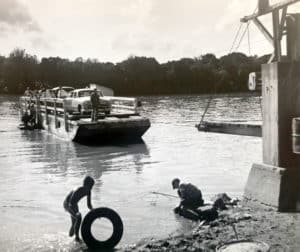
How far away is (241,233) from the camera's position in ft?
29.1

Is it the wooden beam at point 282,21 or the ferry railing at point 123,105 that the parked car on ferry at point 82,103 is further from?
the wooden beam at point 282,21

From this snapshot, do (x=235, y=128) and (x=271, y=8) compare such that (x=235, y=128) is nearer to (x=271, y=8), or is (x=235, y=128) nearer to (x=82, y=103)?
(x=271, y=8)

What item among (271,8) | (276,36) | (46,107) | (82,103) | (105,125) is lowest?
(105,125)

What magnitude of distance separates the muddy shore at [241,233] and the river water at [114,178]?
82 centimetres

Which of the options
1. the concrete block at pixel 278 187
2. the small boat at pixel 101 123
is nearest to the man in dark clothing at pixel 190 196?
the concrete block at pixel 278 187

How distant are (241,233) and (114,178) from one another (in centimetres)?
900

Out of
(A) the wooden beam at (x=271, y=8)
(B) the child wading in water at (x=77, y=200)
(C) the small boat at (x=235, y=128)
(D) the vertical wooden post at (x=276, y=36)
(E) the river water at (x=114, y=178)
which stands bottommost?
(E) the river water at (x=114, y=178)

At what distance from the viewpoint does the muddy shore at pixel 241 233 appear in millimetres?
8312

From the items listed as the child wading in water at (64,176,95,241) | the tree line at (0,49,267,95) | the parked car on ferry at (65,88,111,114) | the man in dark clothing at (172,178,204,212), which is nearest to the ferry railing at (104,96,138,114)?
the parked car on ferry at (65,88,111,114)

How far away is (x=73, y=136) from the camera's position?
89.7 ft

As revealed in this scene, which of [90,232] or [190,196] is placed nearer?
[90,232]

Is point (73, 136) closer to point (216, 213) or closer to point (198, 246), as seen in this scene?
point (216, 213)

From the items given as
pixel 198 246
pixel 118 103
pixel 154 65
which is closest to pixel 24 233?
pixel 198 246

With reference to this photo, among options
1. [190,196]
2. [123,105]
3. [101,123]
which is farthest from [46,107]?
[190,196]
